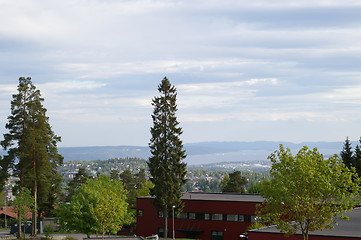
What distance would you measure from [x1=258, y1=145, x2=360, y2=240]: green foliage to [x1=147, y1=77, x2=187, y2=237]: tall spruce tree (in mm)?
38280

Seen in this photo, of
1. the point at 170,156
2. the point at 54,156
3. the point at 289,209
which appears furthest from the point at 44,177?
the point at 289,209

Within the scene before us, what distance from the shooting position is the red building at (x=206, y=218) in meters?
76.5

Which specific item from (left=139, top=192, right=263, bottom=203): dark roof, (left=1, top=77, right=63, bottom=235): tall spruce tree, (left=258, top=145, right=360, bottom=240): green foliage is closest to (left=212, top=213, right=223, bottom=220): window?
(left=139, top=192, right=263, bottom=203): dark roof

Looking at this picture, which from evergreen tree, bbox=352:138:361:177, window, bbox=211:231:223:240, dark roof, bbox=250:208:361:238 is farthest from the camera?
evergreen tree, bbox=352:138:361:177

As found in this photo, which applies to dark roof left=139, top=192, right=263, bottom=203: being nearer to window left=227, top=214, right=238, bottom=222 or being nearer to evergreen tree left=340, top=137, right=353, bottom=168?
window left=227, top=214, right=238, bottom=222

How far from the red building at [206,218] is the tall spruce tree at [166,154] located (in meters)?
4.06

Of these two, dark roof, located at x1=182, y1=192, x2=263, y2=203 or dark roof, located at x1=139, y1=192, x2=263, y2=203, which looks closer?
dark roof, located at x1=139, y1=192, x2=263, y2=203

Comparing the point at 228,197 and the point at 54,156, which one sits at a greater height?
the point at 54,156

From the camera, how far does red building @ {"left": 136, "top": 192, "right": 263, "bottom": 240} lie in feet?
251

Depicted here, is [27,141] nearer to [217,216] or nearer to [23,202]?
[23,202]

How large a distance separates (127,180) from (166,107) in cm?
6054

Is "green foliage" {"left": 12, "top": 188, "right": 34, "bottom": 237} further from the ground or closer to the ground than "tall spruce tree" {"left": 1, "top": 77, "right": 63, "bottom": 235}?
closer to the ground

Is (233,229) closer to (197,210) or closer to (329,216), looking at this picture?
(197,210)

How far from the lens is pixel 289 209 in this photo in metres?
39.0
